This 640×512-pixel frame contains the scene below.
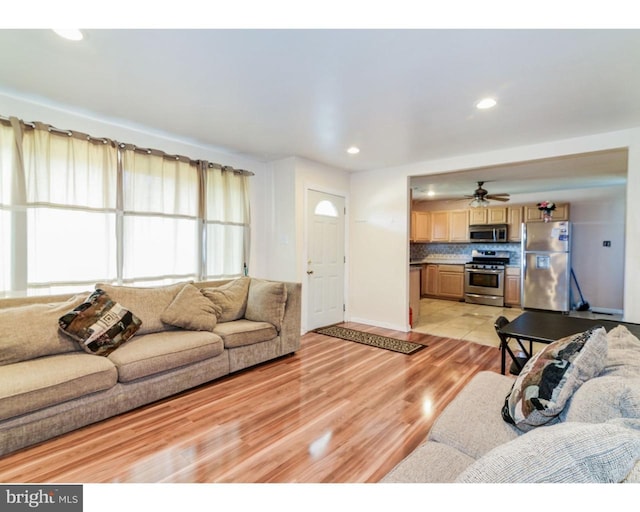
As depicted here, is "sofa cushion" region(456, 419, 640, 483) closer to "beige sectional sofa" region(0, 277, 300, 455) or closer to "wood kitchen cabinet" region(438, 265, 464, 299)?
"beige sectional sofa" region(0, 277, 300, 455)

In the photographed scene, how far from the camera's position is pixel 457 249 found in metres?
7.69

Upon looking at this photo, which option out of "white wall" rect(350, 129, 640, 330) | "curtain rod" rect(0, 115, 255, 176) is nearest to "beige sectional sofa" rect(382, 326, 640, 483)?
"white wall" rect(350, 129, 640, 330)

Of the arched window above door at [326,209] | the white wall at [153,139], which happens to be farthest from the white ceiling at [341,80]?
the arched window above door at [326,209]

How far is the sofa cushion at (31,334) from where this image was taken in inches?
81.1

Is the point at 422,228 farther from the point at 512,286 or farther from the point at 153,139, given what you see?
the point at 153,139

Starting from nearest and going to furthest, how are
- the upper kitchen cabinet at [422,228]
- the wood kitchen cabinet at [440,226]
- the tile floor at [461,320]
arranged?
the tile floor at [461,320] → the wood kitchen cabinet at [440,226] → the upper kitchen cabinet at [422,228]

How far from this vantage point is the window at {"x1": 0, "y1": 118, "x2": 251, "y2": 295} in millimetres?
2611

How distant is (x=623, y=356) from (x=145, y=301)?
11.0ft

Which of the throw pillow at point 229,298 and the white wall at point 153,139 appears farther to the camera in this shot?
the throw pillow at point 229,298

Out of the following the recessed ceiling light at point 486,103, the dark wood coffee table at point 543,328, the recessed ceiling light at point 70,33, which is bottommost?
the dark wood coffee table at point 543,328

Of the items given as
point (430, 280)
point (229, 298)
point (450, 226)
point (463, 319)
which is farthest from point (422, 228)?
point (229, 298)

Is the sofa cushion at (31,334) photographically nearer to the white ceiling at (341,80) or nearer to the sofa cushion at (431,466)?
the white ceiling at (341,80)

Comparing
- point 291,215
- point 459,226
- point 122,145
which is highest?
point 122,145
